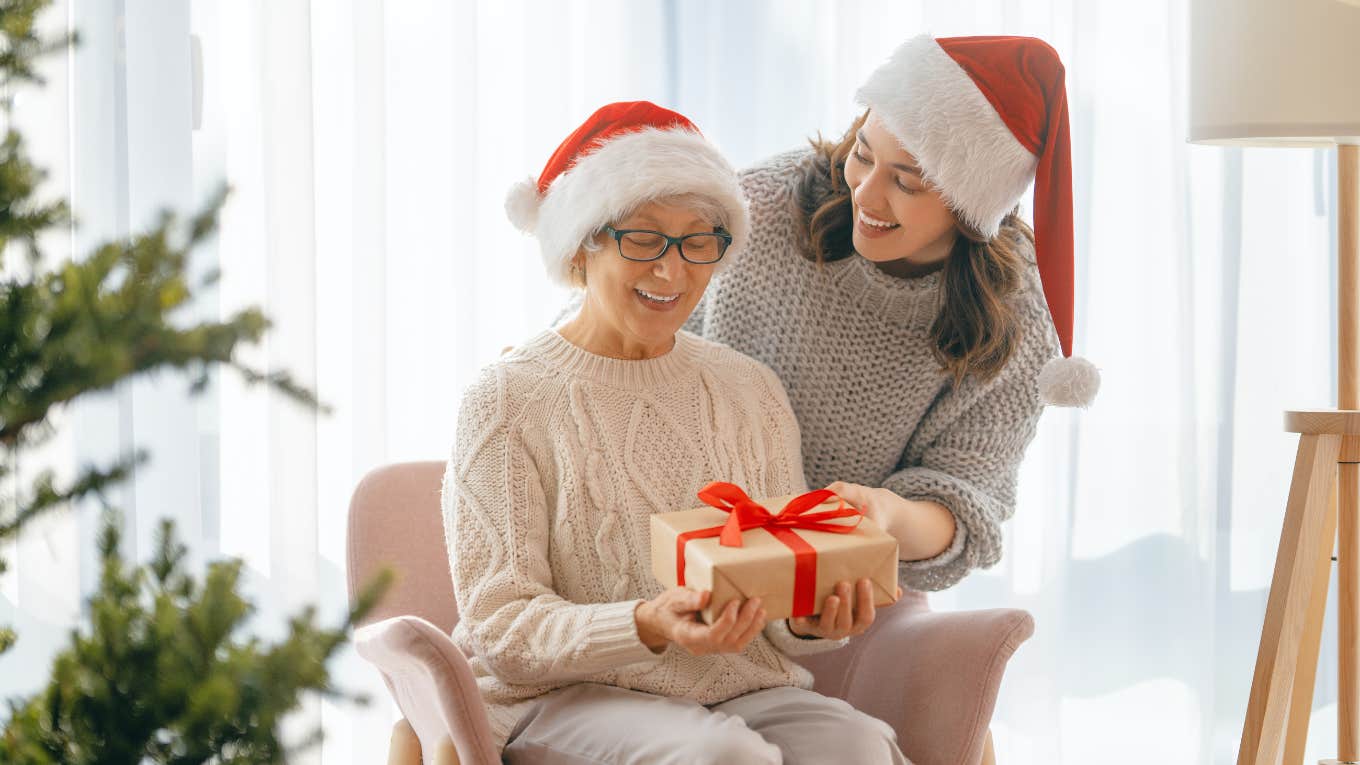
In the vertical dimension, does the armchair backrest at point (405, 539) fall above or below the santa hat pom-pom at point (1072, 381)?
below

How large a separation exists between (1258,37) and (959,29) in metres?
0.87

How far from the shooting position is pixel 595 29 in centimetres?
262

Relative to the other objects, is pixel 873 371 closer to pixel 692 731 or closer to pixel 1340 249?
pixel 692 731

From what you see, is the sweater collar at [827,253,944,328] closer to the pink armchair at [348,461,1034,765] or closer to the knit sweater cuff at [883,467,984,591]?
the knit sweater cuff at [883,467,984,591]

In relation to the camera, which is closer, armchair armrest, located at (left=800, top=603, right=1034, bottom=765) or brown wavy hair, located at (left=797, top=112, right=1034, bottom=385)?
armchair armrest, located at (left=800, top=603, right=1034, bottom=765)

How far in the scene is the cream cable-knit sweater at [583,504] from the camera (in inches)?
58.6

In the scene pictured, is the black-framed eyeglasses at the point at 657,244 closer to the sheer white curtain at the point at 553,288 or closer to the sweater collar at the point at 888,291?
the sweater collar at the point at 888,291

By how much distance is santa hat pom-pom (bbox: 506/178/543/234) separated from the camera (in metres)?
1.71

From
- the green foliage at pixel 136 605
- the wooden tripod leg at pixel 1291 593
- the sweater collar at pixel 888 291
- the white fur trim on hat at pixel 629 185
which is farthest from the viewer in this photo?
the wooden tripod leg at pixel 1291 593


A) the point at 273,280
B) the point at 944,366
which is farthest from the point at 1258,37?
the point at 273,280

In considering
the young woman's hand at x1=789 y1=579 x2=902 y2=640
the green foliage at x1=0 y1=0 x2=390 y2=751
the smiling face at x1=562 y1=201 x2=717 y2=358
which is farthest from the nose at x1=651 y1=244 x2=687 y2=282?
the green foliage at x1=0 y1=0 x2=390 y2=751

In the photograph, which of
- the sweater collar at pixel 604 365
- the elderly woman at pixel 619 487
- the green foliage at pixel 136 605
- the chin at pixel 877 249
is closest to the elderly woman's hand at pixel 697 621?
the elderly woman at pixel 619 487

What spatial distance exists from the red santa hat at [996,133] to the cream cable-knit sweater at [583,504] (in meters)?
0.41

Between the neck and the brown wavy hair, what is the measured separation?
0.33m
